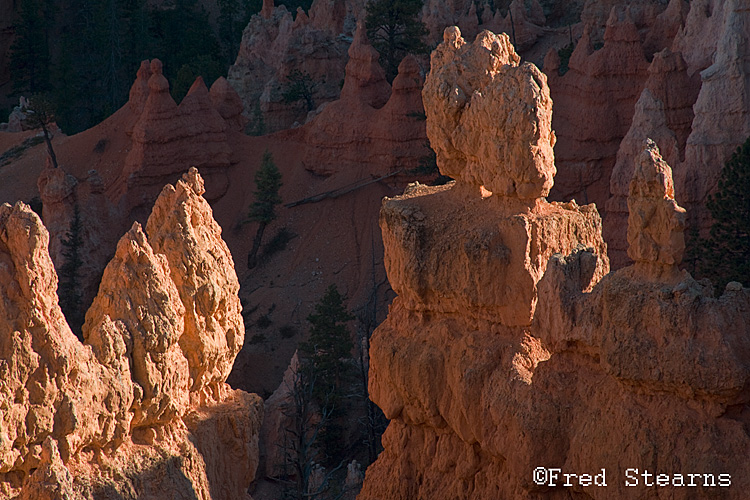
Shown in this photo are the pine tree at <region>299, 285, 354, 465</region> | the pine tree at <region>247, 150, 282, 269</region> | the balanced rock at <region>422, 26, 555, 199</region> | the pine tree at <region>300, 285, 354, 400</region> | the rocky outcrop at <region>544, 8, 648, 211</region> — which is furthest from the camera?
the pine tree at <region>247, 150, 282, 269</region>

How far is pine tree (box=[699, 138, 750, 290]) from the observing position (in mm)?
28031

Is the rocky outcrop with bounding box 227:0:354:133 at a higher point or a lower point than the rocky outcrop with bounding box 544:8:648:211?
higher

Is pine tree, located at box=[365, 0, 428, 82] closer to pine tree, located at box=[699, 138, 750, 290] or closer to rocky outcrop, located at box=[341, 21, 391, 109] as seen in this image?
rocky outcrop, located at box=[341, 21, 391, 109]

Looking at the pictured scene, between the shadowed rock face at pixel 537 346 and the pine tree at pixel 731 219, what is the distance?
11364mm

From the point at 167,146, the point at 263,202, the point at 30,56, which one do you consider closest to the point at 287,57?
the point at 167,146

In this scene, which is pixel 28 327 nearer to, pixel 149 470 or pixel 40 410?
pixel 40 410

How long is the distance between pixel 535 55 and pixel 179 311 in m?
39.4

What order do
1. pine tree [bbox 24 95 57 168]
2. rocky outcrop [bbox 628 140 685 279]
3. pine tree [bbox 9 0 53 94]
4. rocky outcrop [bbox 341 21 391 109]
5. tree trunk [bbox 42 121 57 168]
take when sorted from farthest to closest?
pine tree [bbox 9 0 53 94] < pine tree [bbox 24 95 57 168] < tree trunk [bbox 42 121 57 168] < rocky outcrop [bbox 341 21 391 109] < rocky outcrop [bbox 628 140 685 279]

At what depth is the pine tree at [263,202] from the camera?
42438 millimetres

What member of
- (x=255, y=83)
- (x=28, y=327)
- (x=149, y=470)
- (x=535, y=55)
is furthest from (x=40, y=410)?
(x=255, y=83)

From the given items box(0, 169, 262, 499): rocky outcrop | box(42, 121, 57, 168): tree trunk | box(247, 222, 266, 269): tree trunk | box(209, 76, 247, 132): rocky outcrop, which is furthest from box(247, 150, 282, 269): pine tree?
box(0, 169, 262, 499): rocky outcrop

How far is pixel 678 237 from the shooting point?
14.0 metres

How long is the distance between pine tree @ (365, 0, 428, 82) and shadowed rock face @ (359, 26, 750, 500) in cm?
2986

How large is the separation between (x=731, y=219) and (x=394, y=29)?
24.5m
